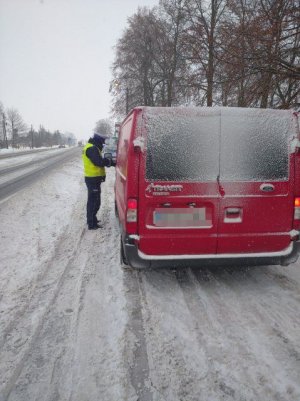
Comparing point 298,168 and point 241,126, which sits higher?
point 241,126

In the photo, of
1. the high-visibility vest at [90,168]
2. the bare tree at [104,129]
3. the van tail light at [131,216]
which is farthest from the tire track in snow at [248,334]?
the bare tree at [104,129]

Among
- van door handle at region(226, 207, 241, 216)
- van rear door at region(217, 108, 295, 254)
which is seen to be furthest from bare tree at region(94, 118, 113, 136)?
van door handle at region(226, 207, 241, 216)

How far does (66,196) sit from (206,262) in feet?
23.2

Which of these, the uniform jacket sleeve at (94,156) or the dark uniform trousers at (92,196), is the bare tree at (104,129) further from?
the uniform jacket sleeve at (94,156)

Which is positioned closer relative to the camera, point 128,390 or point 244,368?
point 128,390

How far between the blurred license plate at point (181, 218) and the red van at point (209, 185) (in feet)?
0.04

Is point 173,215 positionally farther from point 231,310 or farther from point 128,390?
point 128,390

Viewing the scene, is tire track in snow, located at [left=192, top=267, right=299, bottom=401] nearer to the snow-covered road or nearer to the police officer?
the snow-covered road

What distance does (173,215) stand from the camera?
3336 mm

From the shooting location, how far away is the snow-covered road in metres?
2.20

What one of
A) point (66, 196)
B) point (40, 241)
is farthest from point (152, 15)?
point (40, 241)

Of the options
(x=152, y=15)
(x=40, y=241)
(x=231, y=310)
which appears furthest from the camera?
(x=152, y=15)

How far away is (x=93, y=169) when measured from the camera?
19.9ft

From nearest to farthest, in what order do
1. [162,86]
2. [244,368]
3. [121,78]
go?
[244,368] → [162,86] → [121,78]
